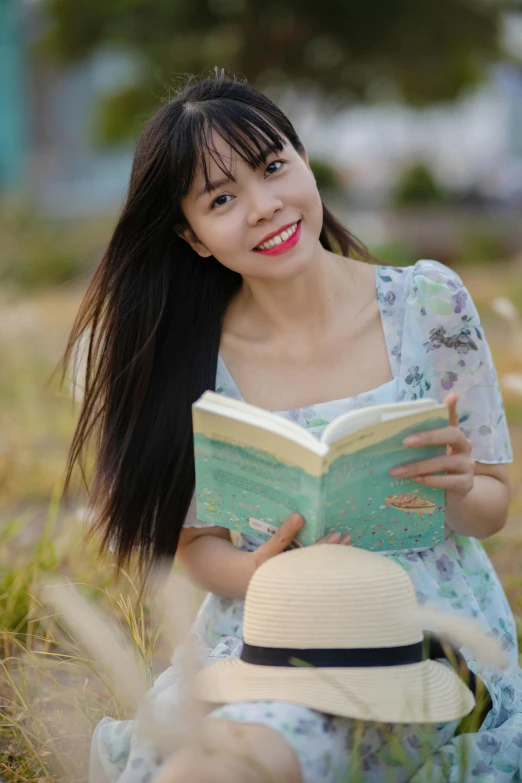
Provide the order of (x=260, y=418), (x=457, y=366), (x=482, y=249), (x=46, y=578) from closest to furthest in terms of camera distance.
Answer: (x=260, y=418)
(x=457, y=366)
(x=46, y=578)
(x=482, y=249)

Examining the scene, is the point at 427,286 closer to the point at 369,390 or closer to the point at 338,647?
the point at 369,390

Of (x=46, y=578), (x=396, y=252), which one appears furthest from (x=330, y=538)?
(x=396, y=252)

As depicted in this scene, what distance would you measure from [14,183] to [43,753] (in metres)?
17.6

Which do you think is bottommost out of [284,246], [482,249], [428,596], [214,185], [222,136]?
[482,249]

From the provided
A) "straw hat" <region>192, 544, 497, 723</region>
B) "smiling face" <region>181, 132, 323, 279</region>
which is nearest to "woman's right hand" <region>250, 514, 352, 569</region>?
"straw hat" <region>192, 544, 497, 723</region>

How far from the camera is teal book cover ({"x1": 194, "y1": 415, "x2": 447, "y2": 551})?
6.26 ft

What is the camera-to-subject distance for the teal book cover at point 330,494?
191cm

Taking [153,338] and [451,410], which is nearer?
[451,410]

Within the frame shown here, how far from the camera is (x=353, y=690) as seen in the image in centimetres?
178

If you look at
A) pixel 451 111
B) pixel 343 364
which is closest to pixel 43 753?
pixel 343 364

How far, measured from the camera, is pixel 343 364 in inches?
98.1

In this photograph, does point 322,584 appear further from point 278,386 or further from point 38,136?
point 38,136

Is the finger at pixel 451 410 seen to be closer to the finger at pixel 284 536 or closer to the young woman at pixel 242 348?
the young woman at pixel 242 348

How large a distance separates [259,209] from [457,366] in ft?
1.91
